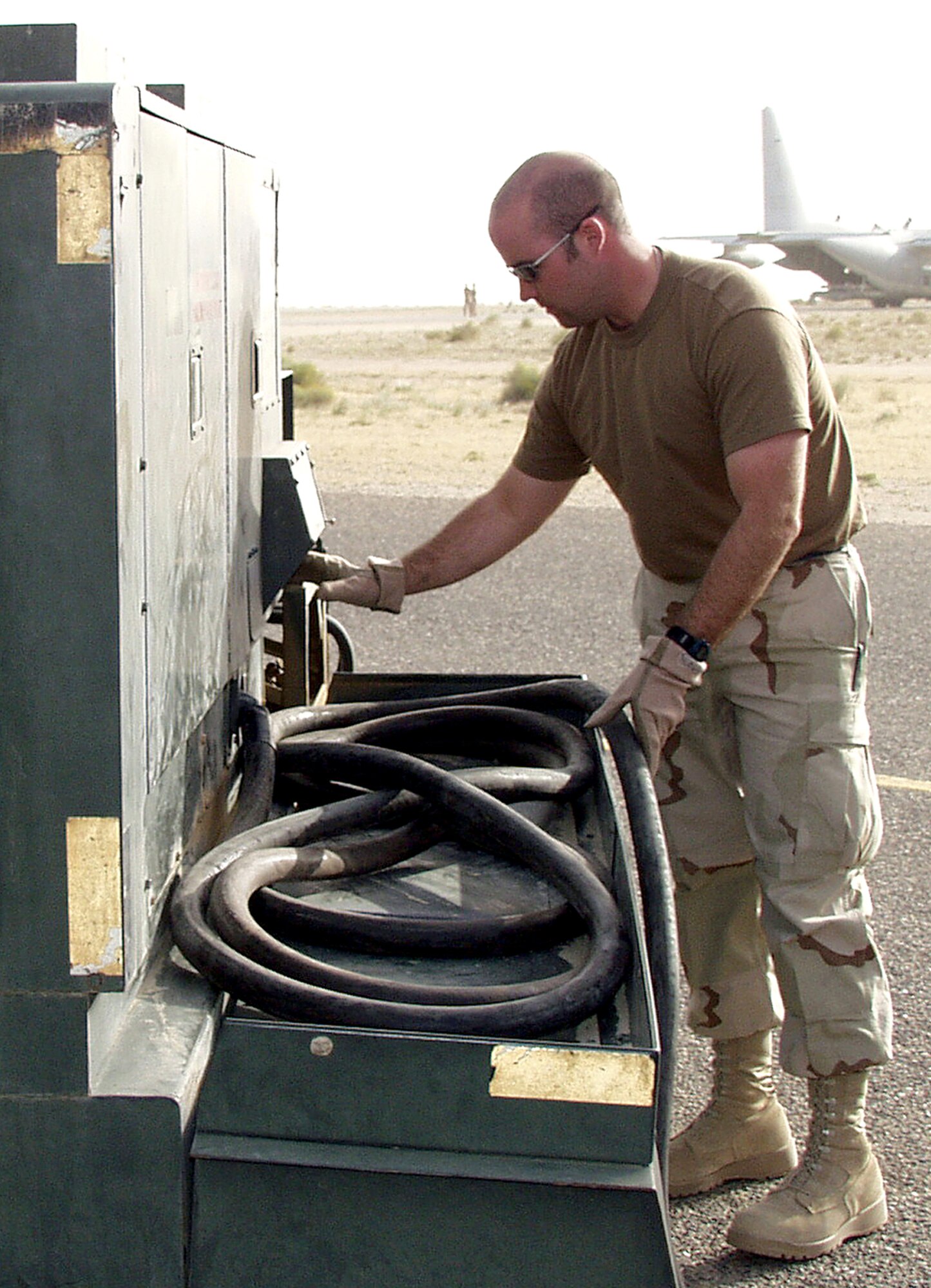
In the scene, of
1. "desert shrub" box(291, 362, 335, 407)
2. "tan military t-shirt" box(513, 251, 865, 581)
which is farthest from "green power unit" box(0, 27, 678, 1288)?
"desert shrub" box(291, 362, 335, 407)

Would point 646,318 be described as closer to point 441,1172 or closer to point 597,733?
point 597,733

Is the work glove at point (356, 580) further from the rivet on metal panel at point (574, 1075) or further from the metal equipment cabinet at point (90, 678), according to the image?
the rivet on metal panel at point (574, 1075)

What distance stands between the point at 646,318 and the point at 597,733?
2.70 ft

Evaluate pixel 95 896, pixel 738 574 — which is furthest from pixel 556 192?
pixel 95 896

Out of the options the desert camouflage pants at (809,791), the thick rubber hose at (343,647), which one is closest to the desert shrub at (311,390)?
the thick rubber hose at (343,647)

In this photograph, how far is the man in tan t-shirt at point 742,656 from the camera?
2.98 m

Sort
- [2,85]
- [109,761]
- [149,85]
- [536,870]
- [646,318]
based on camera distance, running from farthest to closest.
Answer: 1. [646,318]
2. [536,870]
3. [149,85]
4. [109,761]
5. [2,85]

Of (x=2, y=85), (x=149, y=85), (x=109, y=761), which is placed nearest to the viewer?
(x=2, y=85)

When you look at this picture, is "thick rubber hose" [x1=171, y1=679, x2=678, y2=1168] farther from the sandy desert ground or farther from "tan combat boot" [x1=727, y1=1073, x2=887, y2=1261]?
the sandy desert ground

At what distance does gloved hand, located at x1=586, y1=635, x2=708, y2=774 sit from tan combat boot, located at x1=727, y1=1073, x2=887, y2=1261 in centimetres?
80

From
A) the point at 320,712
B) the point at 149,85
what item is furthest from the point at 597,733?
the point at 149,85

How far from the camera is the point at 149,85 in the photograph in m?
2.46

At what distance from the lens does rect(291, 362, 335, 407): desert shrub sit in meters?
26.6

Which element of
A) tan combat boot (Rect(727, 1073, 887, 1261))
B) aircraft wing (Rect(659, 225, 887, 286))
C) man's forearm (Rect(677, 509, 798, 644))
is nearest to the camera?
man's forearm (Rect(677, 509, 798, 644))
